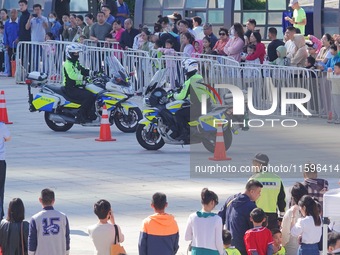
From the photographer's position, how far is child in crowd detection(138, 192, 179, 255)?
1111cm

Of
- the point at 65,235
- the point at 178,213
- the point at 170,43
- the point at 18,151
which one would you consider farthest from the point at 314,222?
the point at 170,43

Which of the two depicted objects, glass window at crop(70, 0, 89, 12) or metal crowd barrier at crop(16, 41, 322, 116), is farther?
glass window at crop(70, 0, 89, 12)

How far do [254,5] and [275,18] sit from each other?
0.84 meters

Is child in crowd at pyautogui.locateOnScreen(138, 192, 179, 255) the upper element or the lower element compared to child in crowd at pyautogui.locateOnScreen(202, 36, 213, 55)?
lower

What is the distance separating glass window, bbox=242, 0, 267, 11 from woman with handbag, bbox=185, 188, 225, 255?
21280 millimetres

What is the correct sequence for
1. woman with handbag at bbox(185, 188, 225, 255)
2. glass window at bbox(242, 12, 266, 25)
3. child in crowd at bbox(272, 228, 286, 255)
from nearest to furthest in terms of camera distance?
woman with handbag at bbox(185, 188, 225, 255) < child in crowd at bbox(272, 228, 286, 255) < glass window at bbox(242, 12, 266, 25)

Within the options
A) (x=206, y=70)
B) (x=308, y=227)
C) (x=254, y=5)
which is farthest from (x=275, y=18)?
(x=308, y=227)

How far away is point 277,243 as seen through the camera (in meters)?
12.2

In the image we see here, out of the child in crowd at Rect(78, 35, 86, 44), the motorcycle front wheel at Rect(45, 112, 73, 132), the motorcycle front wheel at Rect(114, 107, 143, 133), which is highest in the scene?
the child in crowd at Rect(78, 35, 86, 44)

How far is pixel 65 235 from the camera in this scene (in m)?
11.5

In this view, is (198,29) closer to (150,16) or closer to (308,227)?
(150,16)

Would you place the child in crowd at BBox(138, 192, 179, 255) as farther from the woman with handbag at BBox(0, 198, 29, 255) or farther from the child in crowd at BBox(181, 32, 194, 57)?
the child in crowd at BBox(181, 32, 194, 57)

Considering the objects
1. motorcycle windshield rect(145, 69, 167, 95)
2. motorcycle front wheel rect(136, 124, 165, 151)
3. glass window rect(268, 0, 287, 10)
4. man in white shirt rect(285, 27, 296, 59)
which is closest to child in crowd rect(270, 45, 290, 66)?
man in white shirt rect(285, 27, 296, 59)

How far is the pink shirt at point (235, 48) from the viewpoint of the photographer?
26.5 meters
